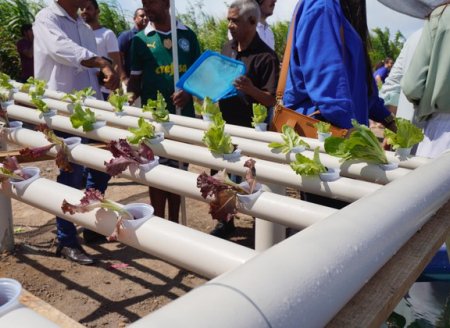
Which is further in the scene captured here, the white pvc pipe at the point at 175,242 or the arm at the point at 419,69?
the arm at the point at 419,69

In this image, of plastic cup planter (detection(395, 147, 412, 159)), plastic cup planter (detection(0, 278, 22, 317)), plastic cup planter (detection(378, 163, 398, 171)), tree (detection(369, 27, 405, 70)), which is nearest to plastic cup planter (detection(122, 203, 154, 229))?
plastic cup planter (detection(0, 278, 22, 317))

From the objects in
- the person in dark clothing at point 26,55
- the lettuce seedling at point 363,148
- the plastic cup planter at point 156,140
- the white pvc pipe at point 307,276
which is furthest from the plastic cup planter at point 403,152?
the person in dark clothing at point 26,55

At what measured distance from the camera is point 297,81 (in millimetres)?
2127

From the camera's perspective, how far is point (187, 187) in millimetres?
1396

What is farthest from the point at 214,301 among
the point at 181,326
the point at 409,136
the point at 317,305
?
the point at 409,136

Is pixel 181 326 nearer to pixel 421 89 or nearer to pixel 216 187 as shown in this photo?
pixel 216 187

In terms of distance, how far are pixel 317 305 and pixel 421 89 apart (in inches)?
81.9

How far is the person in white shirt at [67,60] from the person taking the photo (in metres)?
2.79

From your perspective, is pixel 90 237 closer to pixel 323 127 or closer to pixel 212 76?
pixel 212 76

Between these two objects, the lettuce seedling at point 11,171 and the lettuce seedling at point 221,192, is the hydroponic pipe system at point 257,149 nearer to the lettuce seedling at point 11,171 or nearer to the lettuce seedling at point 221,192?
the lettuce seedling at point 221,192

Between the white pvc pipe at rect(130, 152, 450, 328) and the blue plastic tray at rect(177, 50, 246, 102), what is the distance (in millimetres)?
1892

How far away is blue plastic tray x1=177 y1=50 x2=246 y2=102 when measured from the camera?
270cm

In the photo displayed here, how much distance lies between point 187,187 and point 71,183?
5.54ft

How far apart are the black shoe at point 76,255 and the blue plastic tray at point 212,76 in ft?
4.24
